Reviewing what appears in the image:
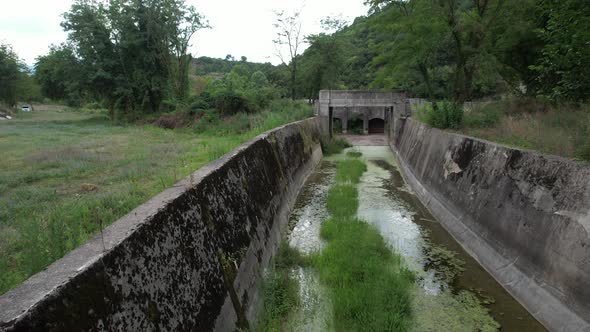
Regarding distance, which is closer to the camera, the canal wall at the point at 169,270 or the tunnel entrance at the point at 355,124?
the canal wall at the point at 169,270

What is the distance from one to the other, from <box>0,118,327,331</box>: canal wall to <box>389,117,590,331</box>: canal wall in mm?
3673

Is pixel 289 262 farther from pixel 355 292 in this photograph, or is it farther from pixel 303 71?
pixel 303 71

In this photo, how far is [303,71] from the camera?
101 ft

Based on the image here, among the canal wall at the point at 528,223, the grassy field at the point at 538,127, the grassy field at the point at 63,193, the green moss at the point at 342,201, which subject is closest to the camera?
the grassy field at the point at 63,193

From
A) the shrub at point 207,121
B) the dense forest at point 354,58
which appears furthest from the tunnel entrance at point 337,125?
the shrub at point 207,121

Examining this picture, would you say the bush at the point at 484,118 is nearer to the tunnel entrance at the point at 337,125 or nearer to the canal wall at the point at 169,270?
the canal wall at the point at 169,270

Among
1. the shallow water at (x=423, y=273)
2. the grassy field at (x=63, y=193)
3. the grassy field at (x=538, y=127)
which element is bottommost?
the shallow water at (x=423, y=273)

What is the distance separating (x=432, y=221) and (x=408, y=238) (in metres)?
1.43

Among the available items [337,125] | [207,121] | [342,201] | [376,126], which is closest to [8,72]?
[207,121]

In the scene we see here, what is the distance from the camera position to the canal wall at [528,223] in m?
3.92

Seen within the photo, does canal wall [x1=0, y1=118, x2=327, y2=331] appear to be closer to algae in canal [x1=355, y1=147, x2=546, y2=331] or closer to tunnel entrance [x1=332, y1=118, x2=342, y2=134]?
algae in canal [x1=355, y1=147, x2=546, y2=331]

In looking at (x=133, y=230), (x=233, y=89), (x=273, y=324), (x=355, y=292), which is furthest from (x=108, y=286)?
(x=233, y=89)

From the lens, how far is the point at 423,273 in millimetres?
5570

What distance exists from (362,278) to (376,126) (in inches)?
1343
